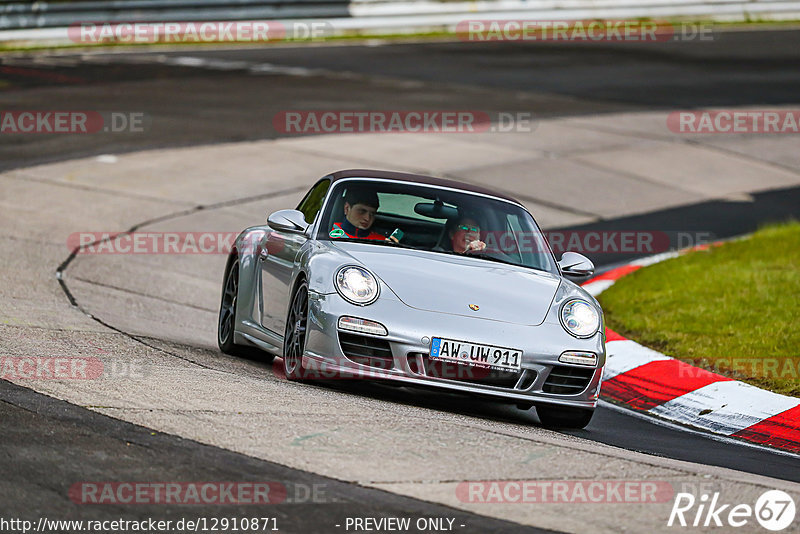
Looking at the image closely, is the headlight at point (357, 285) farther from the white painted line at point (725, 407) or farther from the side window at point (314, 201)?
the white painted line at point (725, 407)

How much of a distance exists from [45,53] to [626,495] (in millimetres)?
22218

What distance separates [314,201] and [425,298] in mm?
1876

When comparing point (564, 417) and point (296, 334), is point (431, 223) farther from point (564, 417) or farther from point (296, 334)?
point (564, 417)

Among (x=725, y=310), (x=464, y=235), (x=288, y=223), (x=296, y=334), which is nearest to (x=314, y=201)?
(x=288, y=223)

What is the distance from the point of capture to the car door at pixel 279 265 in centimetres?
A: 805

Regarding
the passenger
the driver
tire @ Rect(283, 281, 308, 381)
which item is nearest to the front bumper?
tire @ Rect(283, 281, 308, 381)


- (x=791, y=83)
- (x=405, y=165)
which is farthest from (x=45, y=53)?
(x=791, y=83)

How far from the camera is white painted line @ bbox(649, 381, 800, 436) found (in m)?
8.00

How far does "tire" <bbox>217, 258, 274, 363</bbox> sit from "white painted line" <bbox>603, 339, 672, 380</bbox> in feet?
8.22

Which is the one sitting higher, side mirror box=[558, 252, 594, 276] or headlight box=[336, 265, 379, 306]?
headlight box=[336, 265, 379, 306]

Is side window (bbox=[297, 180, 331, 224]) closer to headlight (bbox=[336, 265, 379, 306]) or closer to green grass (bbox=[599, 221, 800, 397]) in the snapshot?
headlight (bbox=[336, 265, 379, 306])

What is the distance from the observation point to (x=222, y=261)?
1289 centimetres

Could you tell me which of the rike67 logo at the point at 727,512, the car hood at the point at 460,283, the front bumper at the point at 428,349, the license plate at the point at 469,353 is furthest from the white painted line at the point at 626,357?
the rike67 logo at the point at 727,512

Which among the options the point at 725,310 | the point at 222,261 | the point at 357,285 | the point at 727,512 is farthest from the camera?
the point at 222,261
